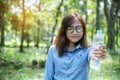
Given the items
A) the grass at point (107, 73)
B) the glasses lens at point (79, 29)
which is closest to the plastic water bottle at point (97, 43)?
the glasses lens at point (79, 29)

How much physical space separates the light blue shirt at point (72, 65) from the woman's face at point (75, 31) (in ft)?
0.31

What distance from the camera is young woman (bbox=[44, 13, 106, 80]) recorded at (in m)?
3.75

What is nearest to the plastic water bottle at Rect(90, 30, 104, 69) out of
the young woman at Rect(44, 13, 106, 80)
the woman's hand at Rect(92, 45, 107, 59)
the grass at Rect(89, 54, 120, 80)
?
the woman's hand at Rect(92, 45, 107, 59)

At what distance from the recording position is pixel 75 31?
150 inches

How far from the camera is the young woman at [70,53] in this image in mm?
3754

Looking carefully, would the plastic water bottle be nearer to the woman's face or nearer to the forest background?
the woman's face

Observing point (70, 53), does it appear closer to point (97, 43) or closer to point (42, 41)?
point (97, 43)

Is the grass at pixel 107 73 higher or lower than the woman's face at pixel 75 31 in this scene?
lower

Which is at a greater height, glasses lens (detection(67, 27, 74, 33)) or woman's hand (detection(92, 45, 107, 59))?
glasses lens (detection(67, 27, 74, 33))

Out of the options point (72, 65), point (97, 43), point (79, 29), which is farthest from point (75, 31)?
point (97, 43)

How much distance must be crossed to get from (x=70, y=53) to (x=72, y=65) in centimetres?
16

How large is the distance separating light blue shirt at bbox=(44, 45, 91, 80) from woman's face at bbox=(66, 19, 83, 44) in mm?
94

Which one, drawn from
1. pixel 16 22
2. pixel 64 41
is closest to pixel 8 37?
pixel 16 22

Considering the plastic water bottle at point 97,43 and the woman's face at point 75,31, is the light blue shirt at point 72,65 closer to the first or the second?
the woman's face at point 75,31
